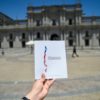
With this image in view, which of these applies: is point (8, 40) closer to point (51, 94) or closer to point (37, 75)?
point (51, 94)

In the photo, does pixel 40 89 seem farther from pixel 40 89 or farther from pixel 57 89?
pixel 57 89

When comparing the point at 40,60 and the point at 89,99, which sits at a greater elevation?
the point at 40,60

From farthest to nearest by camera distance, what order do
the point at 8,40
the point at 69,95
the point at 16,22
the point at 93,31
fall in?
the point at 16,22, the point at 8,40, the point at 93,31, the point at 69,95

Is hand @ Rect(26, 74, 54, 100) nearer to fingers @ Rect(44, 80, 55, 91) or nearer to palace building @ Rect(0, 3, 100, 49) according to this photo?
fingers @ Rect(44, 80, 55, 91)

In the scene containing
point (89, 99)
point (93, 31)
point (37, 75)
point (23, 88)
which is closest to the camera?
point (37, 75)

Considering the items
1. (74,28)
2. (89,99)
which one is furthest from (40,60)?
(74,28)

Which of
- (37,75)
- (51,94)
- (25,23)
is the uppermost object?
(25,23)

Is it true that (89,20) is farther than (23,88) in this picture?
Yes
